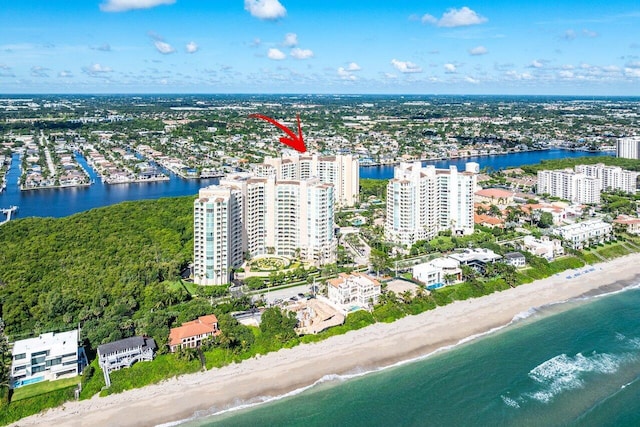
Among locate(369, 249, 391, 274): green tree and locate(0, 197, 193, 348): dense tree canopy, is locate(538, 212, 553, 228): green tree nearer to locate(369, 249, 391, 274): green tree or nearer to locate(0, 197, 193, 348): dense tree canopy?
locate(369, 249, 391, 274): green tree

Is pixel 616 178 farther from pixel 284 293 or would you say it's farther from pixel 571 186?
pixel 284 293

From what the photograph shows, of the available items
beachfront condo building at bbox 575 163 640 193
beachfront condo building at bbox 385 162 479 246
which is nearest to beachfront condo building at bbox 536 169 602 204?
beachfront condo building at bbox 575 163 640 193

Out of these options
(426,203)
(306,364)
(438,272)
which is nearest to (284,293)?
(306,364)

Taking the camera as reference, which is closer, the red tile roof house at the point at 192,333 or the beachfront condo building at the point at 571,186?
the red tile roof house at the point at 192,333

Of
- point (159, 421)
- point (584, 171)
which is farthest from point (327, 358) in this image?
point (584, 171)

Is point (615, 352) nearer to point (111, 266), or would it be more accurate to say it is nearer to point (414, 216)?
point (414, 216)

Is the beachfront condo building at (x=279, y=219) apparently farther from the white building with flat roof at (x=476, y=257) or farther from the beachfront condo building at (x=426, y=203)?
the white building with flat roof at (x=476, y=257)

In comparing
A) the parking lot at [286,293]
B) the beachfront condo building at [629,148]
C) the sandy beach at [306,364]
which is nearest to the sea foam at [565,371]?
the sandy beach at [306,364]
